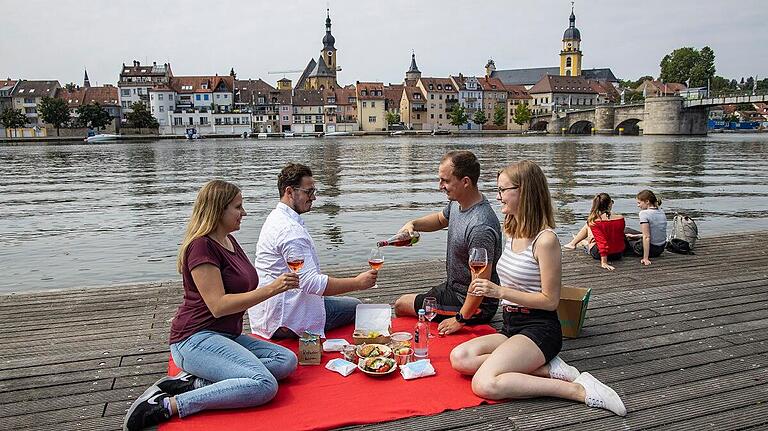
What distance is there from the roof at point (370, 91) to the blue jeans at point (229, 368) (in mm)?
120006

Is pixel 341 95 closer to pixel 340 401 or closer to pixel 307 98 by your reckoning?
pixel 307 98

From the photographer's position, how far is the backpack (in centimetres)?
914

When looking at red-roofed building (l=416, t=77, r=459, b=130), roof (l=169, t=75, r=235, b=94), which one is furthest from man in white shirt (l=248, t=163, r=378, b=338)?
red-roofed building (l=416, t=77, r=459, b=130)

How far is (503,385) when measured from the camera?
407cm

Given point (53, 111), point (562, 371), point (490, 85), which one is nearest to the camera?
point (562, 371)

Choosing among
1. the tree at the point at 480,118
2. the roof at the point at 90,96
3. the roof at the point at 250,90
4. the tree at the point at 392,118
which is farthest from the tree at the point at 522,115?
the roof at the point at 90,96

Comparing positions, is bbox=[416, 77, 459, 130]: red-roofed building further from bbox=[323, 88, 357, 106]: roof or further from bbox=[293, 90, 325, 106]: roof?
bbox=[293, 90, 325, 106]: roof

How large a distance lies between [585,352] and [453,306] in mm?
1239

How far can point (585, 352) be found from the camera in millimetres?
5027

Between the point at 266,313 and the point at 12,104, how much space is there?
131803 mm

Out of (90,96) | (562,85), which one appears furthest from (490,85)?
(90,96)

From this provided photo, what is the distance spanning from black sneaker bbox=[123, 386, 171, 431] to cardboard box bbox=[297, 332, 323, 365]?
45.5 inches

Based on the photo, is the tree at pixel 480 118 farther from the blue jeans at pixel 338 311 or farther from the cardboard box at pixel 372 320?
the cardboard box at pixel 372 320

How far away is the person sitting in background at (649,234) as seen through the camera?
28.3ft
